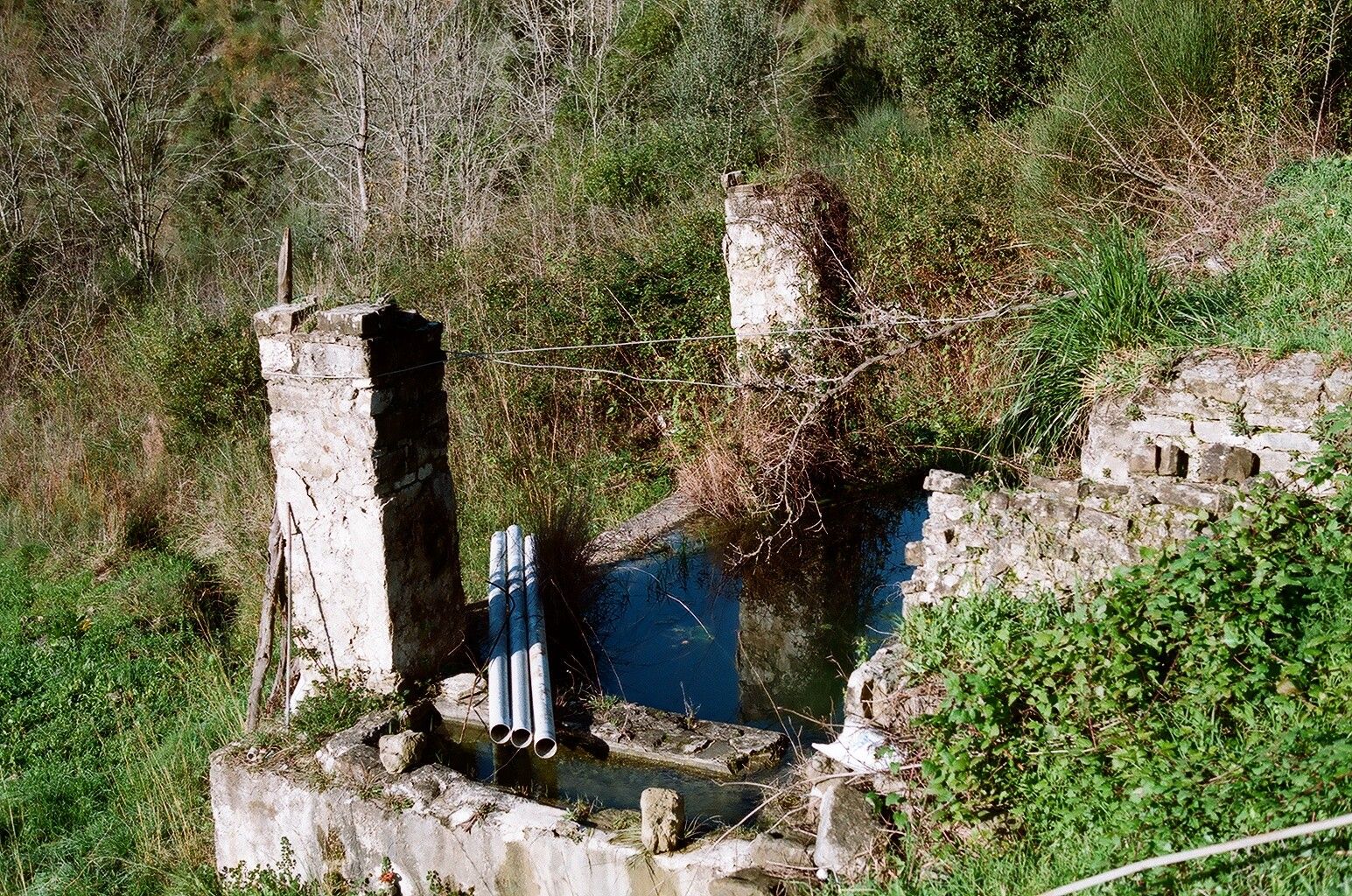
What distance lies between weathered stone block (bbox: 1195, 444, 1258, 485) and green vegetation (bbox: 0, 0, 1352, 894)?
28.8 inches

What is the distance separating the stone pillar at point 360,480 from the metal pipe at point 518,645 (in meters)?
0.48

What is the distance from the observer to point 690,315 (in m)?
12.0

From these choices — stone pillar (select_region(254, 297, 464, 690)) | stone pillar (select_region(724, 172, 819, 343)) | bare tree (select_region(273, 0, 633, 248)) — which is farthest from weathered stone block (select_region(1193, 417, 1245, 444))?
bare tree (select_region(273, 0, 633, 248))

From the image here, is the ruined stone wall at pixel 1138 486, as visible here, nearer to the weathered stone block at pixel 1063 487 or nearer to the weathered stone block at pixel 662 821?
the weathered stone block at pixel 1063 487

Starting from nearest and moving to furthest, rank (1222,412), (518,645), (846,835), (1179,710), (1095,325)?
(1179,710) < (846,835) < (1222,412) < (518,645) < (1095,325)

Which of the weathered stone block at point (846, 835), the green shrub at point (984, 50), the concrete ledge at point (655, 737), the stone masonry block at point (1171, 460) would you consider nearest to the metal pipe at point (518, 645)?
the concrete ledge at point (655, 737)

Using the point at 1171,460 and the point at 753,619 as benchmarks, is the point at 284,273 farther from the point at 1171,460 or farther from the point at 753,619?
the point at 1171,460

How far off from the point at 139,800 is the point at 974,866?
508 centimetres

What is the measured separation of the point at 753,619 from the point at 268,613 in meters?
3.11

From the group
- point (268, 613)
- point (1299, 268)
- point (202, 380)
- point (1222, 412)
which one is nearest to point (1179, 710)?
point (1222, 412)

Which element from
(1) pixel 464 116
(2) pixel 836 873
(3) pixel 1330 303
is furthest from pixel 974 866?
(1) pixel 464 116

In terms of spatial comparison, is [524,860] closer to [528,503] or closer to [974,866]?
[974,866]

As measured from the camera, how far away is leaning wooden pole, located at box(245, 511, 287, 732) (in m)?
5.66

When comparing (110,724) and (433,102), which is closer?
(110,724)
